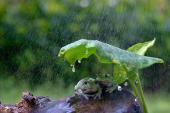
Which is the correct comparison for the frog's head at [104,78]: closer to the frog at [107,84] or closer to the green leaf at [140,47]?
the frog at [107,84]

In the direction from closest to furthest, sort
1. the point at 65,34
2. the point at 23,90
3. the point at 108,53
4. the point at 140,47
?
the point at 108,53, the point at 140,47, the point at 23,90, the point at 65,34

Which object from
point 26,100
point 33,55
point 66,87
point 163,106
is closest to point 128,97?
point 26,100

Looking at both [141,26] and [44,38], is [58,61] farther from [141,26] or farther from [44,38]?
[141,26]

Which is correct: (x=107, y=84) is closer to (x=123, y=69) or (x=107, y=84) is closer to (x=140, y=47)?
(x=123, y=69)

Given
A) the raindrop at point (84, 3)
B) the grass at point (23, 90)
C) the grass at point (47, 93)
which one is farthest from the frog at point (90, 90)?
the raindrop at point (84, 3)

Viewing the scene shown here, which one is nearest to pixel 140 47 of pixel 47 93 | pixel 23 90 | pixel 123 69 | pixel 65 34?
pixel 123 69
